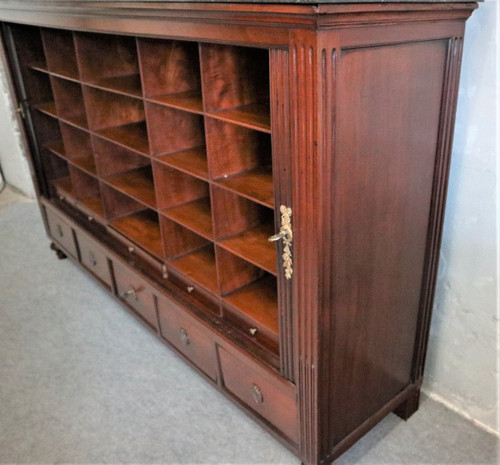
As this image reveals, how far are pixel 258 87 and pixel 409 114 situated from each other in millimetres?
370

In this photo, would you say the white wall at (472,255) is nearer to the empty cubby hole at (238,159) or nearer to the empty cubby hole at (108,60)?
the empty cubby hole at (238,159)

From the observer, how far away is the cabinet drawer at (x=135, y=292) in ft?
5.13

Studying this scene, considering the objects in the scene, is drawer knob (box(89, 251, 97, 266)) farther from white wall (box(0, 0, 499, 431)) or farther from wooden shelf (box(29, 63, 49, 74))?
white wall (box(0, 0, 499, 431))

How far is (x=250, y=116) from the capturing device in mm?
1021

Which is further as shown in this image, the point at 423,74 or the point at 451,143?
the point at 451,143

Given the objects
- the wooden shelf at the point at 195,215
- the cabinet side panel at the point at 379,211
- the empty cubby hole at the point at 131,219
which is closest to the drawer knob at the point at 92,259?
the empty cubby hole at the point at 131,219

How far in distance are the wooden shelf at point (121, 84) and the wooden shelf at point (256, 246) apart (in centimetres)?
47

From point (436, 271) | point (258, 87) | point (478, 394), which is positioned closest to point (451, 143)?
point (436, 271)

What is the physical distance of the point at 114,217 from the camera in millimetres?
1690

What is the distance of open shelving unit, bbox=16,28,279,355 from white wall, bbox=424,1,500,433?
42cm

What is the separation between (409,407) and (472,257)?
44cm

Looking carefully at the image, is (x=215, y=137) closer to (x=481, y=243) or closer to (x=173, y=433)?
(x=481, y=243)

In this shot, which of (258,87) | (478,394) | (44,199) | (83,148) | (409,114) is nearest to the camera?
(409,114)

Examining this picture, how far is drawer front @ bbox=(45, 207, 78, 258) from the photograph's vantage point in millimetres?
1973
